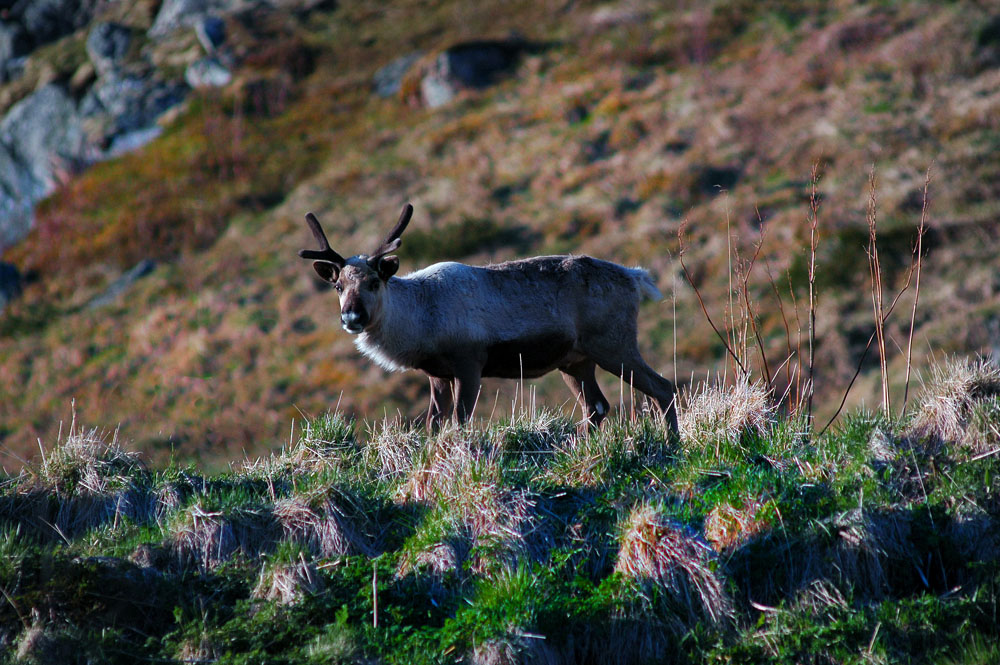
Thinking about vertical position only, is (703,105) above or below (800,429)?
below

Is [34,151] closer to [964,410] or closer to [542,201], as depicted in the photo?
[542,201]

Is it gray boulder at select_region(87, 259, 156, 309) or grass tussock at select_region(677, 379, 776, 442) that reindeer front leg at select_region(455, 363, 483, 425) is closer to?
grass tussock at select_region(677, 379, 776, 442)

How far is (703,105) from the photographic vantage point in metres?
30.6

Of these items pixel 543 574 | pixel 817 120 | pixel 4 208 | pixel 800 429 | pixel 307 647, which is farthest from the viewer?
pixel 4 208

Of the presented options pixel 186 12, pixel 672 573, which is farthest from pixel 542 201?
pixel 186 12

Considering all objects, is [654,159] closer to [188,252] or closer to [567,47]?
A: [567,47]

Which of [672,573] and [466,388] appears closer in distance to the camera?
[672,573]

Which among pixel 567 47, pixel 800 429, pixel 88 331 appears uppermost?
pixel 800 429

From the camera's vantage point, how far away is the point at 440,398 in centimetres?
930

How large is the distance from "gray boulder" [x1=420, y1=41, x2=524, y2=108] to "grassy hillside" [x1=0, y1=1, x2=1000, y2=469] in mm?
680

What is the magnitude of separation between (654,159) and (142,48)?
94.2 feet

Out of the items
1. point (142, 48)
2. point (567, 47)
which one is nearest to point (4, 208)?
point (142, 48)

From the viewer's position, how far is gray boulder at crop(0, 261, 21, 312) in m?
32.5

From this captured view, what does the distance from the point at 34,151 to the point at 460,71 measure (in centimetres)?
1936
